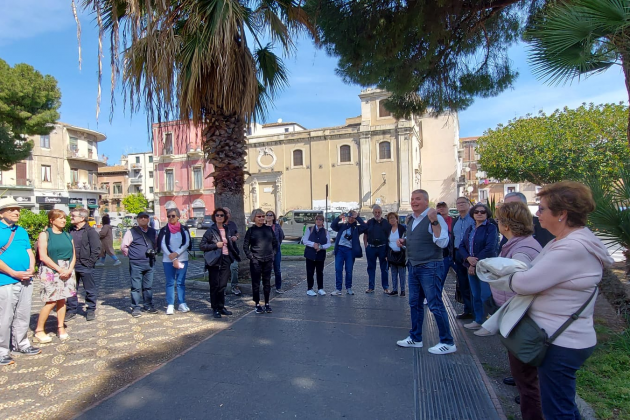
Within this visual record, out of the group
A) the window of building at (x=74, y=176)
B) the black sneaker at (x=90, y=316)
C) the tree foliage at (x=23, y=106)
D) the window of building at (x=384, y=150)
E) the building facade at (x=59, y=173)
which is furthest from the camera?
the window of building at (x=74, y=176)

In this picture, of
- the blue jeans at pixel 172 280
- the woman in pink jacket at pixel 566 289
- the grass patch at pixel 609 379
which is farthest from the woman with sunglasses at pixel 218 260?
the woman in pink jacket at pixel 566 289

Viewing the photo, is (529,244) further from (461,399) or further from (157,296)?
(157,296)

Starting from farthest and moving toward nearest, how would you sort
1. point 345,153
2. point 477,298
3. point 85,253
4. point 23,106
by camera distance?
point 345,153 < point 23,106 < point 85,253 < point 477,298

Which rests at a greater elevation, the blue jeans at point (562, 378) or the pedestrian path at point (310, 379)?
the blue jeans at point (562, 378)

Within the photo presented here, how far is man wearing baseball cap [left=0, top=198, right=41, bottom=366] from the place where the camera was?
4160mm

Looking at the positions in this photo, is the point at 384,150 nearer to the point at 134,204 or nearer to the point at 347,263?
the point at 134,204

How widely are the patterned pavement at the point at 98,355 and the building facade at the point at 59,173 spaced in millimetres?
36666

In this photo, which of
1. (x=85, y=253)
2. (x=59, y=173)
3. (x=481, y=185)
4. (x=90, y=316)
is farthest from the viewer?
(x=481, y=185)

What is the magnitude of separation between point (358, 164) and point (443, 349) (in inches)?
1456

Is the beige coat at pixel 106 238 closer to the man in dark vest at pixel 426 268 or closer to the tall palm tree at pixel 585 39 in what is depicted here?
the man in dark vest at pixel 426 268

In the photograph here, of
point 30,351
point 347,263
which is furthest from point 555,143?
point 30,351

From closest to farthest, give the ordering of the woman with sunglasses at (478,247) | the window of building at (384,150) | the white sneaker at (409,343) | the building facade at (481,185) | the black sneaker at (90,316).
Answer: the white sneaker at (409,343) → the woman with sunglasses at (478,247) → the black sneaker at (90,316) → the window of building at (384,150) → the building facade at (481,185)

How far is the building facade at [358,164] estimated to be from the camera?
128ft

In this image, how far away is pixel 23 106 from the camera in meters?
16.5
